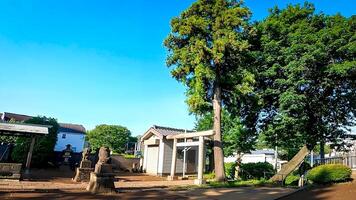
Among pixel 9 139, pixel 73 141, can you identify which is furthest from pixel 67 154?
pixel 73 141

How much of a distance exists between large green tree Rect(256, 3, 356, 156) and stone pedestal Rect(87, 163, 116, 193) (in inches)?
455

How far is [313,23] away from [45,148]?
22711 millimetres

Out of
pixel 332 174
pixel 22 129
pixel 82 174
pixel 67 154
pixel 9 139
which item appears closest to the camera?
pixel 332 174

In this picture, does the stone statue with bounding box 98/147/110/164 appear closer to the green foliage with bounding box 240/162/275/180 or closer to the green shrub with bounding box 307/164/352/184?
the green shrub with bounding box 307/164/352/184

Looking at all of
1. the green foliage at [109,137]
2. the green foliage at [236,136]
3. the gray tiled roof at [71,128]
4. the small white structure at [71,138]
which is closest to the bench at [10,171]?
the green foliage at [236,136]

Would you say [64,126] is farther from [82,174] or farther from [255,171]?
[255,171]

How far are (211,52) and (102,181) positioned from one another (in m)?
10.3

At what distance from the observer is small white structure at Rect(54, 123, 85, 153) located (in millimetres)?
51719

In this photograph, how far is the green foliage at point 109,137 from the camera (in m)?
66.1

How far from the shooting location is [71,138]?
52.8m

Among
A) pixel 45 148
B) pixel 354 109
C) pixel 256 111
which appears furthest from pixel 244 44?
pixel 45 148

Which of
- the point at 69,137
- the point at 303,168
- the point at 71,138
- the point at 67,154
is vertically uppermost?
the point at 69,137

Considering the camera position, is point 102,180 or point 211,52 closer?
point 102,180

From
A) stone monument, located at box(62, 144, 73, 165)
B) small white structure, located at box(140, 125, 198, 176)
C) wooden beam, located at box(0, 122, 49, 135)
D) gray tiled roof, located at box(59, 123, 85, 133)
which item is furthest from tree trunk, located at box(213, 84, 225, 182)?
gray tiled roof, located at box(59, 123, 85, 133)
